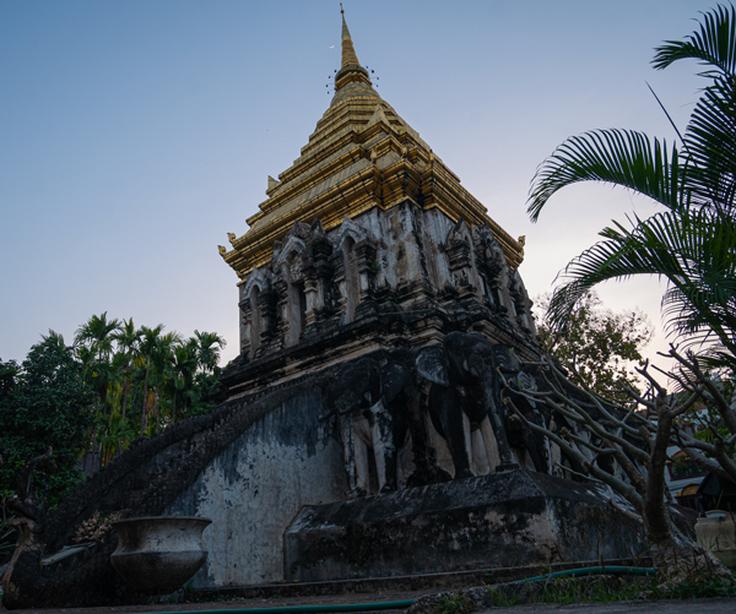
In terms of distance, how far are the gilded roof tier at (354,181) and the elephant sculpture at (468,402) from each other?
594 cm

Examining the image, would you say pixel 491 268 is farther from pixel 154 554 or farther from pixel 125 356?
pixel 125 356

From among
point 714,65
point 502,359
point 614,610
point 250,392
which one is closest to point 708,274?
point 714,65

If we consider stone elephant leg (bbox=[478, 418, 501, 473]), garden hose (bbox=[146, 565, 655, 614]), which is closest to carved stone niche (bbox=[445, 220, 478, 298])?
stone elephant leg (bbox=[478, 418, 501, 473])

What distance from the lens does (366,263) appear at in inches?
535

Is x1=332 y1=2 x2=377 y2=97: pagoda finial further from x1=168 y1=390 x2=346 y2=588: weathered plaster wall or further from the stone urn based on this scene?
the stone urn

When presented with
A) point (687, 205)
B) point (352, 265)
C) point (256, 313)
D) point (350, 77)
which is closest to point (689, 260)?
point (687, 205)

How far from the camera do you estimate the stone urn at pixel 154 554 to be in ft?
21.0

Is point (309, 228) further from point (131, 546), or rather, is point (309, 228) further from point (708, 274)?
point (708, 274)

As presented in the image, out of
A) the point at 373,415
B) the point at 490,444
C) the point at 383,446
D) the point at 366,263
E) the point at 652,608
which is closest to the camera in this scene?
the point at 652,608

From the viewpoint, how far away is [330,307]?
14227mm

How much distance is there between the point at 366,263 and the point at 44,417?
12863 millimetres

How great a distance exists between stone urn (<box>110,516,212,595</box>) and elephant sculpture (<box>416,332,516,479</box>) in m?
3.72

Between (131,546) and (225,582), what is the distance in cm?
190

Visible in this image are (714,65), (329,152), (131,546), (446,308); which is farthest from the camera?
(329,152)
